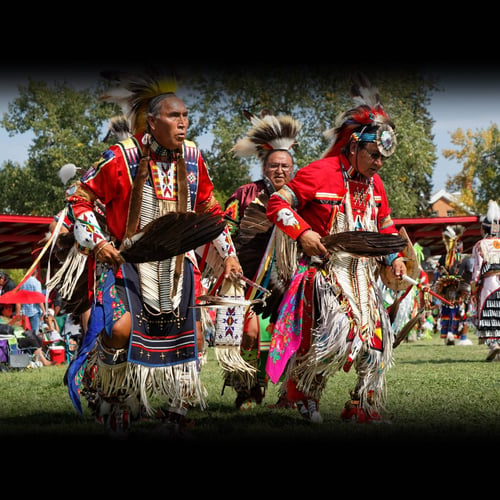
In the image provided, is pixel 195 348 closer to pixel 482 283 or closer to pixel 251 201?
pixel 251 201

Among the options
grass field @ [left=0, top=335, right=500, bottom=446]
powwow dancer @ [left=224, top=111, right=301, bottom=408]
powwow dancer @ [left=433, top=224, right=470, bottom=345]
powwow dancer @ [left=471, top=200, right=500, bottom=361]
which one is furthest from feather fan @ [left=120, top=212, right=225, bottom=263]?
powwow dancer @ [left=433, top=224, right=470, bottom=345]

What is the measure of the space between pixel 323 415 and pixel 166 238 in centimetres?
200

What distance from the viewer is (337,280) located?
5137 mm

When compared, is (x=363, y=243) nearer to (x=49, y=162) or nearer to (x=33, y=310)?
(x=33, y=310)

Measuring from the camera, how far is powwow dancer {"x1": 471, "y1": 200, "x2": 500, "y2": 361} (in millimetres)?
10867

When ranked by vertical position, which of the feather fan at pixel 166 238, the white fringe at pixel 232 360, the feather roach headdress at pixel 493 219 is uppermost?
the feather roach headdress at pixel 493 219

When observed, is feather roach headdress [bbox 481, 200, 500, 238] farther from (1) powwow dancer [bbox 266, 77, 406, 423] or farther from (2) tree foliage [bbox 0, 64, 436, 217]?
(1) powwow dancer [bbox 266, 77, 406, 423]

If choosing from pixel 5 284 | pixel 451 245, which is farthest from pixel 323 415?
pixel 451 245

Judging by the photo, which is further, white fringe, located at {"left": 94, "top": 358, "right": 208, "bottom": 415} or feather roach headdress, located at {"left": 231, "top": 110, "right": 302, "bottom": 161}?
feather roach headdress, located at {"left": 231, "top": 110, "right": 302, "bottom": 161}

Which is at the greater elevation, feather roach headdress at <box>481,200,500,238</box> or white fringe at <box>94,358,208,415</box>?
feather roach headdress at <box>481,200,500,238</box>

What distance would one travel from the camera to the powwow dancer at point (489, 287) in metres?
10.9

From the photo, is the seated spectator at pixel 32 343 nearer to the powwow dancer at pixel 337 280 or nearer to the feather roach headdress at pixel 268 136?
the feather roach headdress at pixel 268 136

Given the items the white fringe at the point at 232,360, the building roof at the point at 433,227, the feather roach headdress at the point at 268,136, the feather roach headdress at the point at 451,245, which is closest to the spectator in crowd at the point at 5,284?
the feather roach headdress at the point at 268,136

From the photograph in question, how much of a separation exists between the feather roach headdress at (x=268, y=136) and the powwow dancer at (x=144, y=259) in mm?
2186
